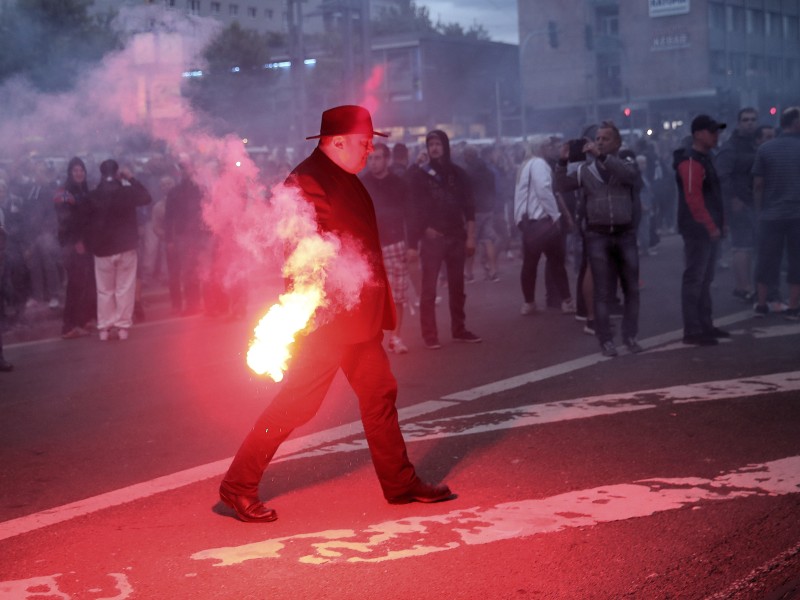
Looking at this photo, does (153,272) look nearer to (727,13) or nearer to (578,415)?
(578,415)

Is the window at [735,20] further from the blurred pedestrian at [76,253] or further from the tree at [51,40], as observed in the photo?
the tree at [51,40]

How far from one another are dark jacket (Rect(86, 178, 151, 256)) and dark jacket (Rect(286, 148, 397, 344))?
23.6 ft

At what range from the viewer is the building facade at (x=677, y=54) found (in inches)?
2601

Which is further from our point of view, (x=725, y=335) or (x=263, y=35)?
(x=263, y=35)

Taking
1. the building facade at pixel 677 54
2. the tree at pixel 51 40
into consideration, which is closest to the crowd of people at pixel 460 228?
the tree at pixel 51 40

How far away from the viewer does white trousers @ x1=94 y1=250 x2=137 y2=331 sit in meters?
12.4

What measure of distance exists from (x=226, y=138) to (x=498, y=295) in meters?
6.56

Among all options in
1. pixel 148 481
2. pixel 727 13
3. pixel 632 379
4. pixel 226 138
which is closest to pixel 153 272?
pixel 226 138

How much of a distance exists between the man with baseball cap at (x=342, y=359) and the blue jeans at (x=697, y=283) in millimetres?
5260

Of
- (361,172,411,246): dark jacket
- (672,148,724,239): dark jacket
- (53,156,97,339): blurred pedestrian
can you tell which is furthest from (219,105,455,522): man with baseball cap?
(53,156,97,339): blurred pedestrian

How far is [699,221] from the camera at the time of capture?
995 cm

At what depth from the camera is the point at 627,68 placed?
70.4m

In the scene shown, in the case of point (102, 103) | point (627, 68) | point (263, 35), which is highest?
point (627, 68)

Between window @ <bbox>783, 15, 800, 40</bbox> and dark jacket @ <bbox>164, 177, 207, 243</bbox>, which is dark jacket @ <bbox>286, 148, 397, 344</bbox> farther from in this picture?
window @ <bbox>783, 15, 800, 40</bbox>
